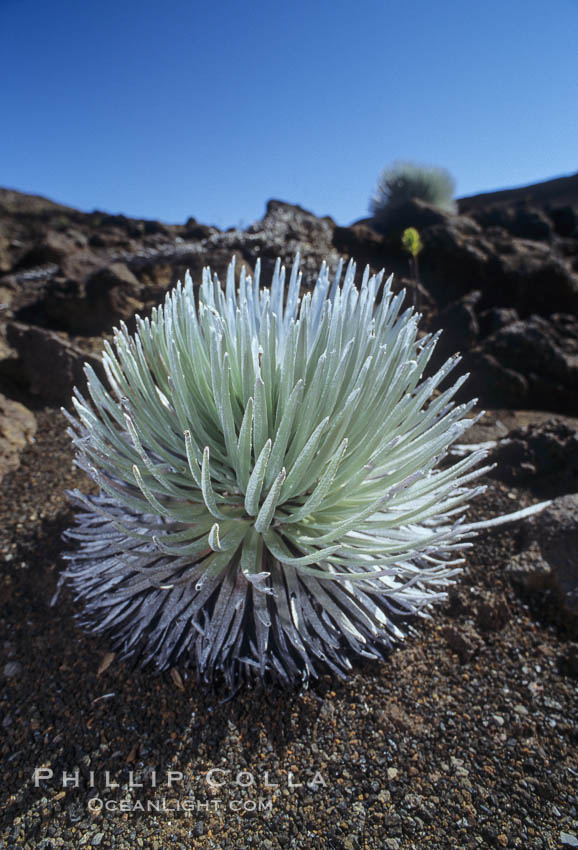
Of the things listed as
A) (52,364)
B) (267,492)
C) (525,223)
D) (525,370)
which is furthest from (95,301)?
(525,223)

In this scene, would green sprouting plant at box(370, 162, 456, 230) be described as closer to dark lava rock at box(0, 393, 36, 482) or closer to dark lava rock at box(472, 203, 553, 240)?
dark lava rock at box(472, 203, 553, 240)

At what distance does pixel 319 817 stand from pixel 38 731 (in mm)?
612

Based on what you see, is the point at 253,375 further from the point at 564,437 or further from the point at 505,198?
the point at 505,198

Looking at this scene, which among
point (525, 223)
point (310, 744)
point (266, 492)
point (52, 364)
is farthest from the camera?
point (525, 223)

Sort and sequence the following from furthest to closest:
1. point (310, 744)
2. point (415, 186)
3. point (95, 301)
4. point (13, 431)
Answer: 1. point (415, 186)
2. point (95, 301)
3. point (13, 431)
4. point (310, 744)

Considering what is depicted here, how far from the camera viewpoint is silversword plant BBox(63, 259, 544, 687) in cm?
107

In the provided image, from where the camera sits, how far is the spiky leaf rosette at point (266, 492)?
1.07 metres

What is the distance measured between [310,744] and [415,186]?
23.3ft

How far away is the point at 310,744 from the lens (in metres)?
1.08

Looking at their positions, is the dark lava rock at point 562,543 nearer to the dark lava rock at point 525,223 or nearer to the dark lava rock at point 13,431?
the dark lava rock at point 13,431

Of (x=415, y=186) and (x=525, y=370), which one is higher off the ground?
(x=415, y=186)

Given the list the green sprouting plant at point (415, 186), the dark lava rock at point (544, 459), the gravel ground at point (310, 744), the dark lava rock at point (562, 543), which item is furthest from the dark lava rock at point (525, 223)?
the gravel ground at point (310, 744)

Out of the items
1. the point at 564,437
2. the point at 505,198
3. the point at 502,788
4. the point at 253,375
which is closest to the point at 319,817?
the point at 502,788

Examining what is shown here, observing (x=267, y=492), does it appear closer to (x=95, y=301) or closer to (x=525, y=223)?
(x=95, y=301)
